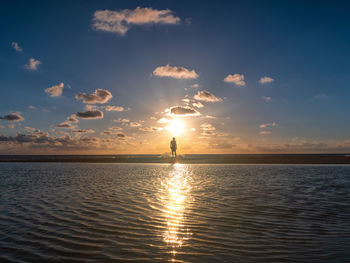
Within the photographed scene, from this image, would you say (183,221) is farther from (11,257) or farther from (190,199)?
(11,257)

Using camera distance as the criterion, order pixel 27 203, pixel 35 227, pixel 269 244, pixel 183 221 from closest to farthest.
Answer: pixel 269 244
pixel 35 227
pixel 183 221
pixel 27 203

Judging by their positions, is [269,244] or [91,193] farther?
[91,193]

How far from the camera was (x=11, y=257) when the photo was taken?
531 cm

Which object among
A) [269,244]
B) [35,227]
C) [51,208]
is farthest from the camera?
[51,208]

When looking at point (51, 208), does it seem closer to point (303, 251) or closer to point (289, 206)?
point (303, 251)

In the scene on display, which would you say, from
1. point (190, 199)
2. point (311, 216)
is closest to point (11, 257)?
point (190, 199)

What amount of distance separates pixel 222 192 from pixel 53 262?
33.1ft

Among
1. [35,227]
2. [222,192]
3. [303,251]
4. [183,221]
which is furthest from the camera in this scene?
[222,192]

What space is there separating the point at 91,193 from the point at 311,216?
1121 cm

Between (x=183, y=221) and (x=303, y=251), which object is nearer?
(x=303, y=251)

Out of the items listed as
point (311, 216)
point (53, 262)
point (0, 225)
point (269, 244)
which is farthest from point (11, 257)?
point (311, 216)

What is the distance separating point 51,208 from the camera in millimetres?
10141

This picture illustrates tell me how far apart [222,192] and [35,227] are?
9421 millimetres

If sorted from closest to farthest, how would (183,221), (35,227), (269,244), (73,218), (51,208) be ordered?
(269,244) < (35,227) < (183,221) < (73,218) < (51,208)
